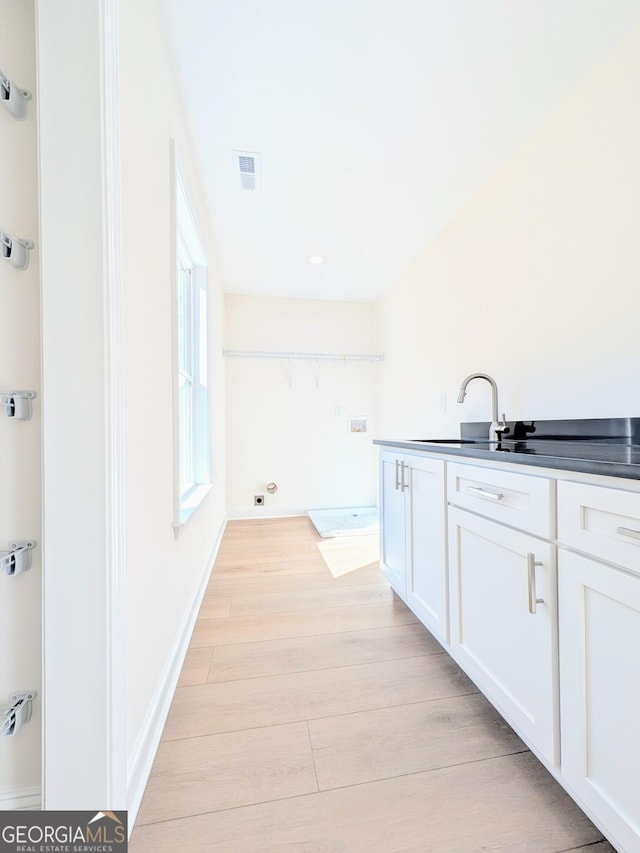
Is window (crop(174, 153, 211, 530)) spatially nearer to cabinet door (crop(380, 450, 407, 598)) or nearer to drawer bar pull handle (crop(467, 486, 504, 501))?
cabinet door (crop(380, 450, 407, 598))

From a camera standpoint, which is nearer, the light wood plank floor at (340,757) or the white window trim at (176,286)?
the light wood plank floor at (340,757)

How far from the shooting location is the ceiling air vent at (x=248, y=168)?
1.84 metres

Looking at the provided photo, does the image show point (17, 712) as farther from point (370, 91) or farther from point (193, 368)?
point (370, 91)

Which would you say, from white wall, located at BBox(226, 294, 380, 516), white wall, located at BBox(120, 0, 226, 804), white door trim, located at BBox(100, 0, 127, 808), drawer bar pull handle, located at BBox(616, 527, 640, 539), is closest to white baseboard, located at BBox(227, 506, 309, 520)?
white wall, located at BBox(226, 294, 380, 516)

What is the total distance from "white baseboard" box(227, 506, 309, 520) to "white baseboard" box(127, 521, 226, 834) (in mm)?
2105

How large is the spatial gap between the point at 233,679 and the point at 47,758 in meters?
0.73

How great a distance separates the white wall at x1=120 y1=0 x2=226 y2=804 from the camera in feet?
2.97

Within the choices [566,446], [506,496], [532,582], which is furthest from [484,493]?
[566,446]

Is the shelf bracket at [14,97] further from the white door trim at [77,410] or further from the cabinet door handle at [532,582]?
the cabinet door handle at [532,582]

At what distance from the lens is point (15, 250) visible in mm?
773

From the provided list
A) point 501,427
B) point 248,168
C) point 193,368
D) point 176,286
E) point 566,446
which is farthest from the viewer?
point 193,368

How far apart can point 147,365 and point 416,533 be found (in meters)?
1.33

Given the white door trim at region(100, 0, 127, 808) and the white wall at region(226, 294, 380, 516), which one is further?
the white wall at region(226, 294, 380, 516)

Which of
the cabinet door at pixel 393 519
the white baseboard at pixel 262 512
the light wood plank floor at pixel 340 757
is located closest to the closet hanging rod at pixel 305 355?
the white baseboard at pixel 262 512
